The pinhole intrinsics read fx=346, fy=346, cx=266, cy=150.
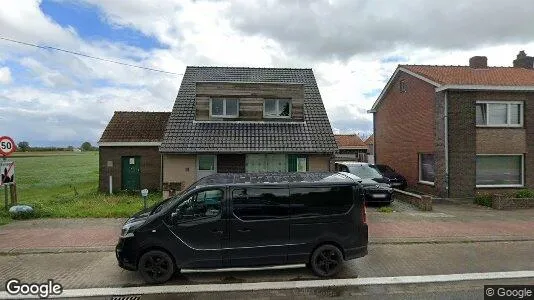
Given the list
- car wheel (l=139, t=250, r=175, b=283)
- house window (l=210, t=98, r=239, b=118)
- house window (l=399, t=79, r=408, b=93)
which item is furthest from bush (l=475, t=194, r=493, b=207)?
car wheel (l=139, t=250, r=175, b=283)

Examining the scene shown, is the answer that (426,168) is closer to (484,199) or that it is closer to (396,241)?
(484,199)

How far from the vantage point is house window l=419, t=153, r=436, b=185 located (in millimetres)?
Answer: 16938

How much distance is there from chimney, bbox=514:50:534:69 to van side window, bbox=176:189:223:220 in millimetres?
22930

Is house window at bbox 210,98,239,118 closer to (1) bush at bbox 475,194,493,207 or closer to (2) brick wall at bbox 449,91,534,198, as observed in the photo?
Result: (2) brick wall at bbox 449,91,534,198

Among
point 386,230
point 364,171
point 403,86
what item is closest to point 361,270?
point 386,230

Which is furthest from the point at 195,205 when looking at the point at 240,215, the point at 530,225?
the point at 530,225

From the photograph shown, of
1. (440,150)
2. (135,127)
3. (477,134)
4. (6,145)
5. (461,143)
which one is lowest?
(440,150)

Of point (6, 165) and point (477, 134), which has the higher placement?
point (477, 134)

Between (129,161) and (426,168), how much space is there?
49.7 ft

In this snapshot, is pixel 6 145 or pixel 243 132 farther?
pixel 243 132

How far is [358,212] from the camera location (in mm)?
6750

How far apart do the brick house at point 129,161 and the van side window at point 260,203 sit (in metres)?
12.3

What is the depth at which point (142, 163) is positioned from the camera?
57.9 ft

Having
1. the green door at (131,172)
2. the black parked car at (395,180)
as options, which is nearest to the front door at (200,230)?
the green door at (131,172)
